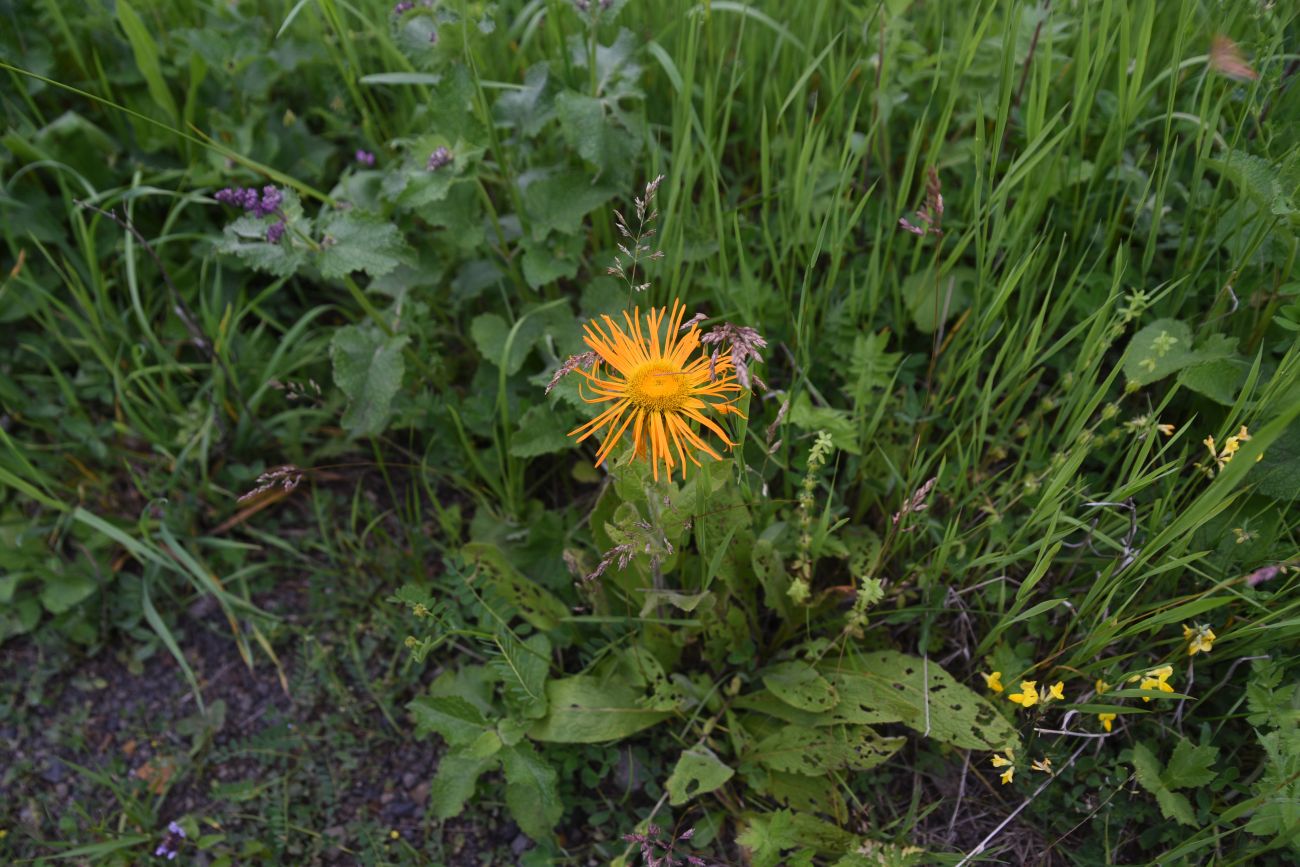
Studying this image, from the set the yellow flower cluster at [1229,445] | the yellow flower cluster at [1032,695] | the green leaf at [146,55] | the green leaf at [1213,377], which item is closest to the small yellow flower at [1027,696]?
the yellow flower cluster at [1032,695]

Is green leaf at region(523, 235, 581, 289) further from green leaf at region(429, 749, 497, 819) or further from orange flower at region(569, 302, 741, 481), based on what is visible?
green leaf at region(429, 749, 497, 819)

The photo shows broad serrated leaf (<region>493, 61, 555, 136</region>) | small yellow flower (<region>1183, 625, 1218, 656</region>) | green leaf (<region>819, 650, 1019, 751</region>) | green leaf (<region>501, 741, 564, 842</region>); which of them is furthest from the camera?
broad serrated leaf (<region>493, 61, 555, 136</region>)

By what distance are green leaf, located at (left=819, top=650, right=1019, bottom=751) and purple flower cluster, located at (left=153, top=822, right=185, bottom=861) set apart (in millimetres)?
1363

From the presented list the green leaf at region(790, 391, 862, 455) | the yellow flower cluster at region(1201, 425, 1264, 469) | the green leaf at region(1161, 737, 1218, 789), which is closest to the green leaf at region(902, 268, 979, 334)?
the green leaf at region(790, 391, 862, 455)

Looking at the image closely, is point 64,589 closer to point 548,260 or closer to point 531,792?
point 531,792

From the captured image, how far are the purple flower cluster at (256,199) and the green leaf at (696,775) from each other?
1344mm

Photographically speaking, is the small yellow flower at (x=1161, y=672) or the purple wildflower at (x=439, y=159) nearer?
the small yellow flower at (x=1161, y=672)

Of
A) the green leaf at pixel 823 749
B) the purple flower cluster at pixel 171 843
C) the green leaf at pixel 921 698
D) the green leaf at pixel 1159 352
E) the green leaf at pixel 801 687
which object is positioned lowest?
the purple flower cluster at pixel 171 843

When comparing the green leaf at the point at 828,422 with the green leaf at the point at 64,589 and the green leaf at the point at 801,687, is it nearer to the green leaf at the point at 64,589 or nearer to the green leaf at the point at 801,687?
the green leaf at the point at 801,687

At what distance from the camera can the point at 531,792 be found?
172cm

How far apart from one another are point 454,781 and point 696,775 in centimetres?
48

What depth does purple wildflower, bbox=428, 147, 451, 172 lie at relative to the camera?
1823mm

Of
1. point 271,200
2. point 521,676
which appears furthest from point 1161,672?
point 271,200

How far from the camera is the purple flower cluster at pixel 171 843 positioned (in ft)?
5.84
